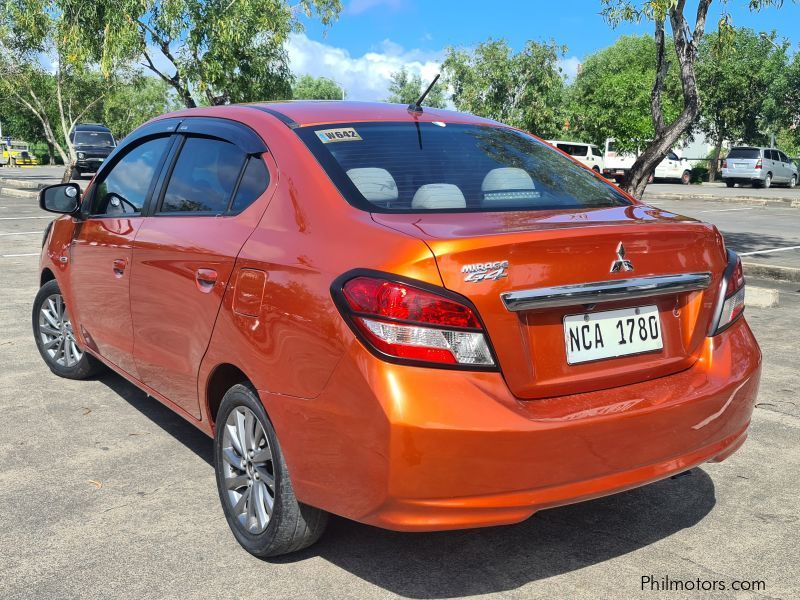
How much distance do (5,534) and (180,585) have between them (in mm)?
871

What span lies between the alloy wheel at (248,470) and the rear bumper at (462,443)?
0.81 ft

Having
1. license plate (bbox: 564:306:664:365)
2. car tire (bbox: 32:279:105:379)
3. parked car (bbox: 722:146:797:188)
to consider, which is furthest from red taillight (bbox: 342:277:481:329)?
parked car (bbox: 722:146:797:188)

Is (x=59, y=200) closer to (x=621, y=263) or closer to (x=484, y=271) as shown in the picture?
(x=484, y=271)

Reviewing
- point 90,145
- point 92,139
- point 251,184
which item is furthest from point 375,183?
point 92,139

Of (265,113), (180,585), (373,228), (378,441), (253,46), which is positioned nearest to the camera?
(378,441)

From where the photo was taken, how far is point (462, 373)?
101 inches

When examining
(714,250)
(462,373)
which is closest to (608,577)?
(462,373)

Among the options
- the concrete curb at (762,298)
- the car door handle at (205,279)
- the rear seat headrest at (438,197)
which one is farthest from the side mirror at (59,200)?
the concrete curb at (762,298)

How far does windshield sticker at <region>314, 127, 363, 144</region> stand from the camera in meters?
3.37

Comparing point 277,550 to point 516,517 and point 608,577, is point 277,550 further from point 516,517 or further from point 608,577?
point 608,577

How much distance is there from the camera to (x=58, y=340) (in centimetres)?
561

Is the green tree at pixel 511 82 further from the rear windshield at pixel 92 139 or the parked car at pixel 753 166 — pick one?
the rear windshield at pixel 92 139

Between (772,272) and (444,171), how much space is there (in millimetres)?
7791

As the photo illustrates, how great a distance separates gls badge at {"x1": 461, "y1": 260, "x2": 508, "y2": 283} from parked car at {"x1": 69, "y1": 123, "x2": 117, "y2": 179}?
35.6 meters
